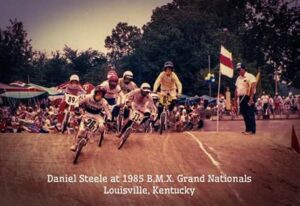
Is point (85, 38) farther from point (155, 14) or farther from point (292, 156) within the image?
point (292, 156)

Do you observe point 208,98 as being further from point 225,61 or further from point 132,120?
point 132,120

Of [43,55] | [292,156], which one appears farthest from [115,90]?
[292,156]

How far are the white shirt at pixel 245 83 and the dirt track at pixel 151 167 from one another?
1.51m

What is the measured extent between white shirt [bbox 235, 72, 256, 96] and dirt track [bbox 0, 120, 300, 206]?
151cm

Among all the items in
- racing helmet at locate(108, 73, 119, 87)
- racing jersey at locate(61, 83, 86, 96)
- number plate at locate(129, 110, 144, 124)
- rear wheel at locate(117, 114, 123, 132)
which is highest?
racing helmet at locate(108, 73, 119, 87)

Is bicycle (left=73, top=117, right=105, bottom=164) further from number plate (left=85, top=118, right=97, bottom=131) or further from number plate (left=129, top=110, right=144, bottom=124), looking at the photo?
number plate (left=129, top=110, right=144, bottom=124)

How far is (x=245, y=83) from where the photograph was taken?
15172mm

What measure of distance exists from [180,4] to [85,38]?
9.11 feet

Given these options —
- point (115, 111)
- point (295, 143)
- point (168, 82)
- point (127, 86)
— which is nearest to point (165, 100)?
point (168, 82)

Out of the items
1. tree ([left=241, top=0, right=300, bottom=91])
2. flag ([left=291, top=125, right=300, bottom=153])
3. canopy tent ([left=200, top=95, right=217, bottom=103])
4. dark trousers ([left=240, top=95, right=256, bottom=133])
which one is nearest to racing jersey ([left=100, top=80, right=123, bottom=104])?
dark trousers ([left=240, top=95, right=256, bottom=133])

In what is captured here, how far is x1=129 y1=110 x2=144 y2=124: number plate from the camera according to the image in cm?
1308

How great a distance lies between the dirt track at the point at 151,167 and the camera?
10992 mm

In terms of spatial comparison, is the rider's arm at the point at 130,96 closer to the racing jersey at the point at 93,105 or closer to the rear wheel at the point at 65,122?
the racing jersey at the point at 93,105

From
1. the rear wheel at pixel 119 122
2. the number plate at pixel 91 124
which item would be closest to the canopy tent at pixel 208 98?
the rear wheel at pixel 119 122
